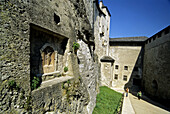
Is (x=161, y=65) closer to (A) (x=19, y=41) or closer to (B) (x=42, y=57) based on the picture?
(B) (x=42, y=57)

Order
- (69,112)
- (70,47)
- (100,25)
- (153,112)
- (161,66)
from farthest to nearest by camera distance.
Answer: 1. (100,25)
2. (161,66)
3. (153,112)
4. (70,47)
5. (69,112)

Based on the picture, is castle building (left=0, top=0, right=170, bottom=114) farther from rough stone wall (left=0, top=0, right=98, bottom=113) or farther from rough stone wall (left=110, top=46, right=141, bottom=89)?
rough stone wall (left=110, top=46, right=141, bottom=89)

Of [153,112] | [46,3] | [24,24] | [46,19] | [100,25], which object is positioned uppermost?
[100,25]

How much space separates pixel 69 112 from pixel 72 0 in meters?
6.56

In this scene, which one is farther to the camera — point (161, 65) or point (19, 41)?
point (161, 65)

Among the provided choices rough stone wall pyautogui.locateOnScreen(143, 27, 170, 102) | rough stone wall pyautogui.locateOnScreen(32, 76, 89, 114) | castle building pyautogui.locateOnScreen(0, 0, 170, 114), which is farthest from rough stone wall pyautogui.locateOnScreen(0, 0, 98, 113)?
rough stone wall pyautogui.locateOnScreen(143, 27, 170, 102)

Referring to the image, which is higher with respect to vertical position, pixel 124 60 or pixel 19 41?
pixel 19 41

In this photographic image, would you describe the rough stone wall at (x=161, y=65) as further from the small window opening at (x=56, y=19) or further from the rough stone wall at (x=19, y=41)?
the rough stone wall at (x=19, y=41)

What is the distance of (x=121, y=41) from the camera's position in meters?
18.5

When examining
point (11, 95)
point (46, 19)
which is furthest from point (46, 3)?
point (11, 95)

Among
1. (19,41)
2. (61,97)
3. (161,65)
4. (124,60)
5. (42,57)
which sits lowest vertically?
(61,97)

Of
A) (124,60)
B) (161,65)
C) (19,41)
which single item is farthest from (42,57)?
(124,60)

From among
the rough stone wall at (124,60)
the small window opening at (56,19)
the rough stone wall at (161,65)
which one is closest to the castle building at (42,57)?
the small window opening at (56,19)

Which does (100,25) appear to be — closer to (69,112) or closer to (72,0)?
(72,0)
